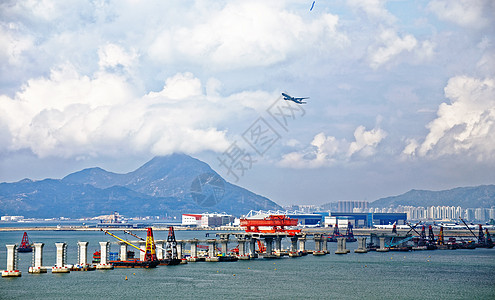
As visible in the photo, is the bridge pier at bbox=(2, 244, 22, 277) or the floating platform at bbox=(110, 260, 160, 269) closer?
the bridge pier at bbox=(2, 244, 22, 277)

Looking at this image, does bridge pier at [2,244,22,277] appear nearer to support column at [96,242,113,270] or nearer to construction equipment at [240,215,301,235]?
support column at [96,242,113,270]

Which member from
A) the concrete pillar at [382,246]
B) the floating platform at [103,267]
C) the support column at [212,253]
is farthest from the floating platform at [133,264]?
the concrete pillar at [382,246]

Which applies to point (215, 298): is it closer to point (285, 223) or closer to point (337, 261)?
point (337, 261)

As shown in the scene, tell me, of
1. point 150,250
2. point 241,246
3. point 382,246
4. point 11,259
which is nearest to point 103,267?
point 150,250

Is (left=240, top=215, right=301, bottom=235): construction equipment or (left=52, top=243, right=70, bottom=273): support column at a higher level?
(left=240, top=215, right=301, bottom=235): construction equipment

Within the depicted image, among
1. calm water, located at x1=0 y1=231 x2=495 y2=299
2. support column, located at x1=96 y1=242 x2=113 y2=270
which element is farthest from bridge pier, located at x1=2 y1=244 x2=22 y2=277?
support column, located at x1=96 y1=242 x2=113 y2=270

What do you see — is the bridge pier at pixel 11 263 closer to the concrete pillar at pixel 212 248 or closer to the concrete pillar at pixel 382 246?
the concrete pillar at pixel 212 248

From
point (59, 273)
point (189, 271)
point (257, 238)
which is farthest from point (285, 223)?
point (59, 273)

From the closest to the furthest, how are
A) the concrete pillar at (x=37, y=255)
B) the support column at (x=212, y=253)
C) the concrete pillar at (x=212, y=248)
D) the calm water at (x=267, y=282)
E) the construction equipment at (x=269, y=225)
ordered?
the calm water at (x=267, y=282)
the concrete pillar at (x=37, y=255)
the support column at (x=212, y=253)
the concrete pillar at (x=212, y=248)
the construction equipment at (x=269, y=225)
